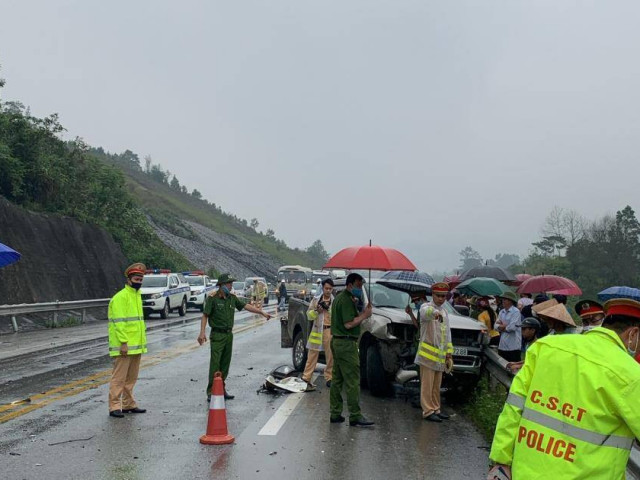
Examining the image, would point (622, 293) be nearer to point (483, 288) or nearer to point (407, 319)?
point (483, 288)

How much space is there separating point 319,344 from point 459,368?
2.39 metres

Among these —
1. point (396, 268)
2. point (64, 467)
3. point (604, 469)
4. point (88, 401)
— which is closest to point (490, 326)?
point (396, 268)

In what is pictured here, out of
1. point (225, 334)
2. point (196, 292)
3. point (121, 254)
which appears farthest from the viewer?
point (121, 254)

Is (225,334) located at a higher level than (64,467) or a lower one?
higher

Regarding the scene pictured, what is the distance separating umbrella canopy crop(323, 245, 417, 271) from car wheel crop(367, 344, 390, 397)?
130 cm

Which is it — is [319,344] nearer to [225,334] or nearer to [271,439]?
[225,334]

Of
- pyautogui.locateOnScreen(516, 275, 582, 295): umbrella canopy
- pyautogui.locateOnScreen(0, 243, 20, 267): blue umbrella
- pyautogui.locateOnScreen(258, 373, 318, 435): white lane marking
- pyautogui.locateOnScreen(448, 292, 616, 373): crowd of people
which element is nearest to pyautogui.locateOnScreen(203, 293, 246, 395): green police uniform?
pyautogui.locateOnScreen(258, 373, 318, 435): white lane marking

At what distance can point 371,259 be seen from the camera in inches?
411

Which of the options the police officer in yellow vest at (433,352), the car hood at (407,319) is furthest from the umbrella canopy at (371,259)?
the police officer in yellow vest at (433,352)

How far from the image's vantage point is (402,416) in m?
9.28

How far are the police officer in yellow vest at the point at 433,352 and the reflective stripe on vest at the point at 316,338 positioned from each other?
252 centimetres

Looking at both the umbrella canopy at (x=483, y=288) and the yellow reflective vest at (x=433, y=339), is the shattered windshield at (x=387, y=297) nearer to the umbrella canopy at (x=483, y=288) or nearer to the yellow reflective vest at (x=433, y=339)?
the yellow reflective vest at (x=433, y=339)

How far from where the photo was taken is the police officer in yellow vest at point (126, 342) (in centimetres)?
883

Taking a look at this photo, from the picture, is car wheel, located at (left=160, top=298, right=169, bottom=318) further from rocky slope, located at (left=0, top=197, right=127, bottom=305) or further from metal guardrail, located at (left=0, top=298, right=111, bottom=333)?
rocky slope, located at (left=0, top=197, right=127, bottom=305)
